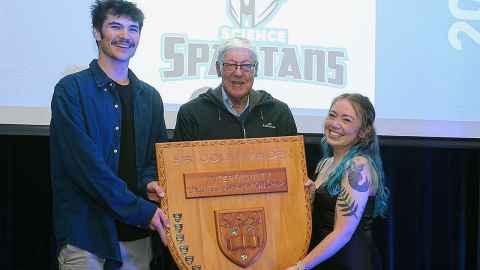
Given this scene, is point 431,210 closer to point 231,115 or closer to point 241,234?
point 231,115

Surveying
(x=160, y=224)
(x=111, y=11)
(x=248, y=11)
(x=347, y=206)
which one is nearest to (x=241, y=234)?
(x=160, y=224)

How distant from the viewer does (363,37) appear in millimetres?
3480

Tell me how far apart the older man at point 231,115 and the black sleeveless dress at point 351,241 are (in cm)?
40

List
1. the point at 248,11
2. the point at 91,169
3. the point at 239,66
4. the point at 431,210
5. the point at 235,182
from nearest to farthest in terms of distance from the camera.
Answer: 1. the point at 91,169
2. the point at 235,182
3. the point at 239,66
4. the point at 248,11
5. the point at 431,210

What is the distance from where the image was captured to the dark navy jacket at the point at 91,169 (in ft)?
7.39

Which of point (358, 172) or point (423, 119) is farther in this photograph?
point (423, 119)

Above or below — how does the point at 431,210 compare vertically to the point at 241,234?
below

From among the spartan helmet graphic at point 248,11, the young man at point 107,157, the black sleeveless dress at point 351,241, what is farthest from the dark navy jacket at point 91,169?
the spartan helmet graphic at point 248,11

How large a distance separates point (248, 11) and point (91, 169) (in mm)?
1479

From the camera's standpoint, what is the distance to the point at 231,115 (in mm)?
2676

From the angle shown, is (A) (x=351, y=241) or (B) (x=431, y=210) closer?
(A) (x=351, y=241)

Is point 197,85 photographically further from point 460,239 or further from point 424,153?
point 460,239

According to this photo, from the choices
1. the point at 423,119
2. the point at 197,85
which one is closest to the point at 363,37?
the point at 423,119

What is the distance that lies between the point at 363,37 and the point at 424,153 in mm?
991
